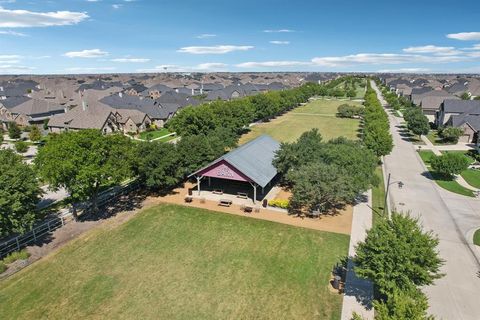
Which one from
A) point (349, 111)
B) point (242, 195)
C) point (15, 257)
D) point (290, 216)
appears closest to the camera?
point (15, 257)

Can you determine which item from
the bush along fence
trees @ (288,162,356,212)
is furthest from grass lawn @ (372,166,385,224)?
the bush along fence

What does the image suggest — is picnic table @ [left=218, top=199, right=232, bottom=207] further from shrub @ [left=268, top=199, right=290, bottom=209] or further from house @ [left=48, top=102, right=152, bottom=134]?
house @ [left=48, top=102, right=152, bottom=134]

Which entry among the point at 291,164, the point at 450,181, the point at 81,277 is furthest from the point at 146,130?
the point at 450,181

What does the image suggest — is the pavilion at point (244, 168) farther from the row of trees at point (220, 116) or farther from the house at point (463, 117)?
the house at point (463, 117)

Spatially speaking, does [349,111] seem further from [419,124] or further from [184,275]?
Result: [184,275]

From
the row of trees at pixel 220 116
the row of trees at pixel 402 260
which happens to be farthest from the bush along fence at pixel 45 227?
the row of trees at pixel 402 260

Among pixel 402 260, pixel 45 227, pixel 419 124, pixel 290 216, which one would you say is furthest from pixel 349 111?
pixel 45 227

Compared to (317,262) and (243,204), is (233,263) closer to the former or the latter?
(317,262)
